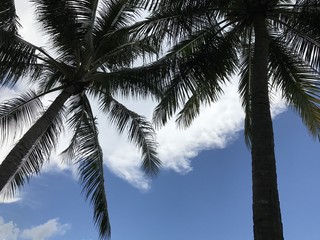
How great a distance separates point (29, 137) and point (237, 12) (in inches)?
227

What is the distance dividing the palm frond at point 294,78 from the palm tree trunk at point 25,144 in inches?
219

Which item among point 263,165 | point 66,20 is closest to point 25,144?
point 66,20

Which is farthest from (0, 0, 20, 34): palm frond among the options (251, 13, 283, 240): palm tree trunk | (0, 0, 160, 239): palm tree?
(251, 13, 283, 240): palm tree trunk

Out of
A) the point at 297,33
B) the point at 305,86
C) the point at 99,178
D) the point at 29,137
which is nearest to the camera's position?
the point at 29,137

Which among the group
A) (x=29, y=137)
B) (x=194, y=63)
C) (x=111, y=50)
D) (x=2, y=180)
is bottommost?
(x=2, y=180)

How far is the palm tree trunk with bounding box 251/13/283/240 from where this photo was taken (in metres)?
6.20

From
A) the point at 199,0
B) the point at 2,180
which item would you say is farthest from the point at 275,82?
the point at 2,180

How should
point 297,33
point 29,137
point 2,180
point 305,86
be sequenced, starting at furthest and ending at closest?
point 305,86 → point 297,33 → point 29,137 → point 2,180

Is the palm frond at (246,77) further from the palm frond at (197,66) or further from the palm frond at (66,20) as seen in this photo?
the palm frond at (66,20)

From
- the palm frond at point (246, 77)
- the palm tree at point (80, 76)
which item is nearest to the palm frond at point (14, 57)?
the palm tree at point (80, 76)

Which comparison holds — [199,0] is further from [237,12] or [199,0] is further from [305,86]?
[305,86]

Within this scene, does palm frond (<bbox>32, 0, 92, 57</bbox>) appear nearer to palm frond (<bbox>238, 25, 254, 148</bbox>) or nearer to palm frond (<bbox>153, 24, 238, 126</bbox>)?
palm frond (<bbox>153, 24, 238, 126</bbox>)

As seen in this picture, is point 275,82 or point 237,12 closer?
point 237,12

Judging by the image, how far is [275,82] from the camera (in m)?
12.1
